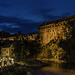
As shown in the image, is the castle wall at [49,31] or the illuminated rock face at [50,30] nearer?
the illuminated rock face at [50,30]

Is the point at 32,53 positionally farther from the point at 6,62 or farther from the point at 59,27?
the point at 59,27

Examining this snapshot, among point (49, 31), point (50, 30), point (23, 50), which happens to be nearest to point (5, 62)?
point (23, 50)

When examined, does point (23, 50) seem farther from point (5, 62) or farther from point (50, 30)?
point (50, 30)

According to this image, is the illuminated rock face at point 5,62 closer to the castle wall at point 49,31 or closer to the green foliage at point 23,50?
the green foliage at point 23,50

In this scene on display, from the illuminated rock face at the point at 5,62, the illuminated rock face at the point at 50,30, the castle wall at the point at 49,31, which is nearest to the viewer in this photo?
the illuminated rock face at the point at 5,62

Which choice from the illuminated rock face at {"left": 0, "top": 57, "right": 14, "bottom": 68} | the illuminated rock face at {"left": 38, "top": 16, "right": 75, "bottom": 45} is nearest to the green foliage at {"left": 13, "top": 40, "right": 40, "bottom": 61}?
the illuminated rock face at {"left": 0, "top": 57, "right": 14, "bottom": 68}

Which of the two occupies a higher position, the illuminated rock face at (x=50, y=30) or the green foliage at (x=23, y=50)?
the illuminated rock face at (x=50, y=30)

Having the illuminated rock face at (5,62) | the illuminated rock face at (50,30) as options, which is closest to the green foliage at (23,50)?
the illuminated rock face at (5,62)

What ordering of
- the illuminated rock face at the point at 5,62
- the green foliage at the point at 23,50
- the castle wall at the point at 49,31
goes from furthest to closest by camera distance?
the castle wall at the point at 49,31, the green foliage at the point at 23,50, the illuminated rock face at the point at 5,62

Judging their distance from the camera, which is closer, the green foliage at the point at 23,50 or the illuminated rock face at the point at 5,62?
the illuminated rock face at the point at 5,62

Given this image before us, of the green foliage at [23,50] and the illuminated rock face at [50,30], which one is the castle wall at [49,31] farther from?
the green foliage at [23,50]

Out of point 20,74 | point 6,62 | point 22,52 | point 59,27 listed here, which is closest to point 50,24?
point 59,27

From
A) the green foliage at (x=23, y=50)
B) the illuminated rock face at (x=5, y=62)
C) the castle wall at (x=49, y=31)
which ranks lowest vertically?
the illuminated rock face at (x=5, y=62)

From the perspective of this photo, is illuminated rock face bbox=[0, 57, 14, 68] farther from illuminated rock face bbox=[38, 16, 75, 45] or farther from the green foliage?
illuminated rock face bbox=[38, 16, 75, 45]
